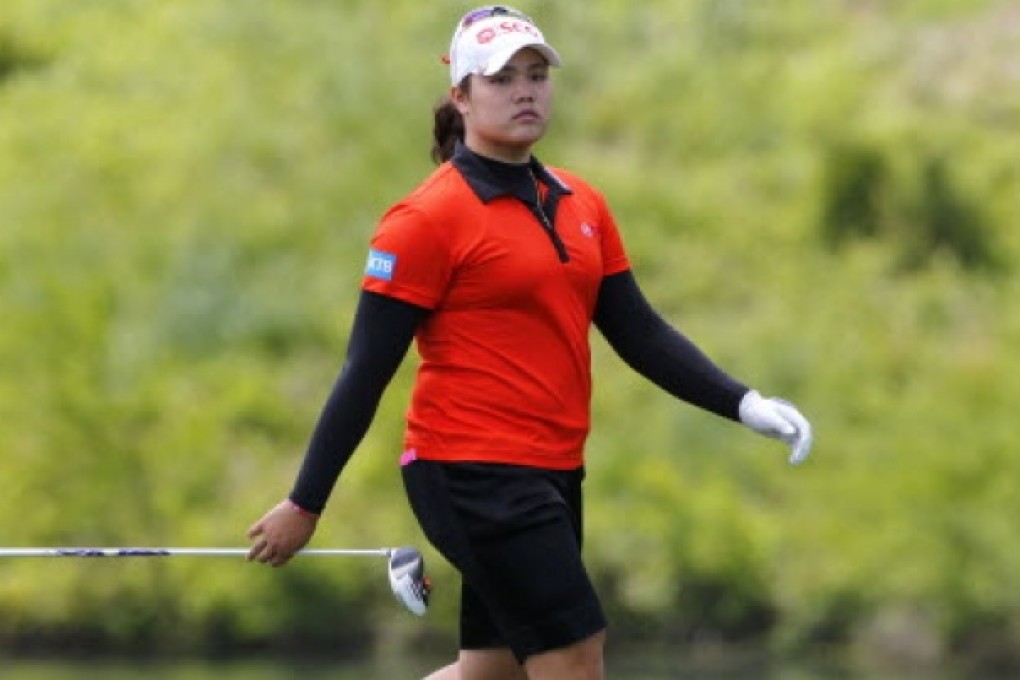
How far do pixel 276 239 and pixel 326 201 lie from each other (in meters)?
0.52

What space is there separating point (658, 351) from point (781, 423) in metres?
0.36

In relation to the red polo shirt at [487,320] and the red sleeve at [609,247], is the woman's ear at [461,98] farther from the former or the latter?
the red sleeve at [609,247]

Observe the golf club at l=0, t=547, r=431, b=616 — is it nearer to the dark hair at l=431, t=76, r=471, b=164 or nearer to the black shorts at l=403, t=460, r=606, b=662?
the black shorts at l=403, t=460, r=606, b=662

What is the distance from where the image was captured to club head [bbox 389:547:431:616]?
612cm

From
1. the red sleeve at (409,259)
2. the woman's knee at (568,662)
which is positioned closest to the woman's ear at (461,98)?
the red sleeve at (409,259)

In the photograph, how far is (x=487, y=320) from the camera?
599 cm

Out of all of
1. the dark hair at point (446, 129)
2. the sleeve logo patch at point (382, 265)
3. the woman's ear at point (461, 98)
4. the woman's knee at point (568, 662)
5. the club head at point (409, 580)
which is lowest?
the woman's knee at point (568, 662)

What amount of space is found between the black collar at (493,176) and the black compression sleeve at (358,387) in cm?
27

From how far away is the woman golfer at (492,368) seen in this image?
19.5 ft

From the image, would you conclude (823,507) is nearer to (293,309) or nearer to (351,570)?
(351,570)

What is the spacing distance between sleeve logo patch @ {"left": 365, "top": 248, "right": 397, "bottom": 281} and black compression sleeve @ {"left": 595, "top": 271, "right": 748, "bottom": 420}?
1.94ft

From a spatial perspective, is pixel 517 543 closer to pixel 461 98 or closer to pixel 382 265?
pixel 382 265

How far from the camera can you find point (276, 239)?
25922 millimetres

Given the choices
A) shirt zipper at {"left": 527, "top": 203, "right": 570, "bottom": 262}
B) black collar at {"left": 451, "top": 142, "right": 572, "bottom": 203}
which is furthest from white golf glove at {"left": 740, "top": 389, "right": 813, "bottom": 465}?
black collar at {"left": 451, "top": 142, "right": 572, "bottom": 203}
